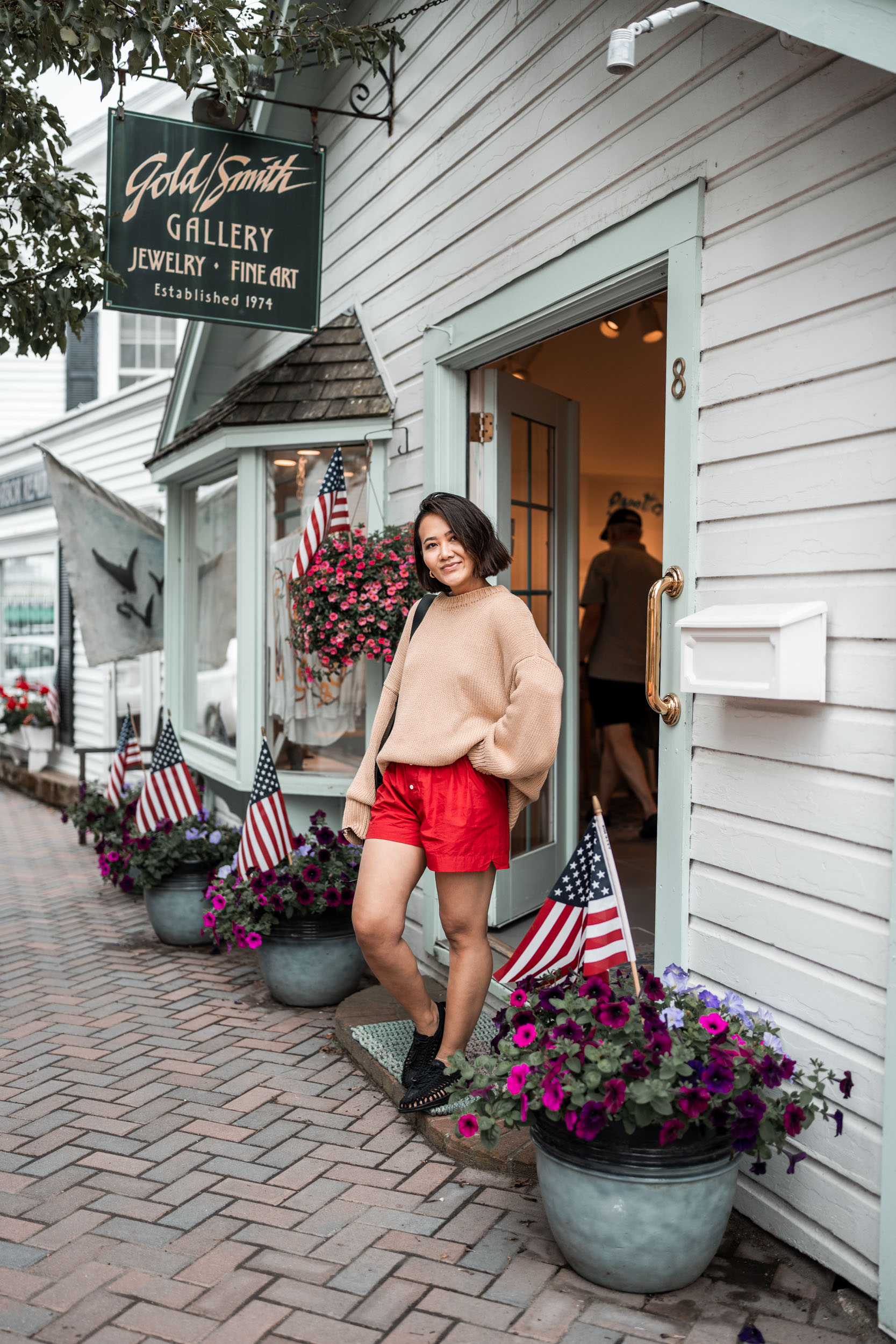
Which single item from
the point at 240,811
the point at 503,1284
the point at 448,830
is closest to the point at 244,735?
the point at 240,811

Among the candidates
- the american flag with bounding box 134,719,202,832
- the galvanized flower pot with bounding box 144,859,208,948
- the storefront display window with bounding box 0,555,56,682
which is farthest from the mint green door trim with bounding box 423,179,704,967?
the storefront display window with bounding box 0,555,56,682

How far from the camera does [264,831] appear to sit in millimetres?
4586

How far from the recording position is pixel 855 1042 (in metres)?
2.46

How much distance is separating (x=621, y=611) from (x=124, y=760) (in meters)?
3.11

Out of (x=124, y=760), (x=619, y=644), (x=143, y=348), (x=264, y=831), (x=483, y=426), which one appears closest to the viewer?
(x=483, y=426)

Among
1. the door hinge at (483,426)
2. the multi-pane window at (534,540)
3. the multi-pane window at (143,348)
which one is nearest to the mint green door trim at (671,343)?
the door hinge at (483,426)

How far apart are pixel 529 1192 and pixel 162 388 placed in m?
7.77

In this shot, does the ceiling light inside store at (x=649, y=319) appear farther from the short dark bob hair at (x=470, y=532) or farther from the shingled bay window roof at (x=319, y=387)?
the short dark bob hair at (x=470, y=532)

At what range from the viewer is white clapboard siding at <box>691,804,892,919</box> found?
242cm

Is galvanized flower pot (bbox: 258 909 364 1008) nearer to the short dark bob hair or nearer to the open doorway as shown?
the open doorway

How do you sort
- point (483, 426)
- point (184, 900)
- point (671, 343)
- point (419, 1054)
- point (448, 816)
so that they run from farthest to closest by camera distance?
point (184, 900) < point (483, 426) < point (419, 1054) < point (448, 816) < point (671, 343)

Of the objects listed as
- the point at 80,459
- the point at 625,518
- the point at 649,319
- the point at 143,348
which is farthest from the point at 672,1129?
the point at 143,348

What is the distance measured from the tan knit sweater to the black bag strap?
0.05 metres

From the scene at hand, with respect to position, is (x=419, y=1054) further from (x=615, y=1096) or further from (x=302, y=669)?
(x=302, y=669)
